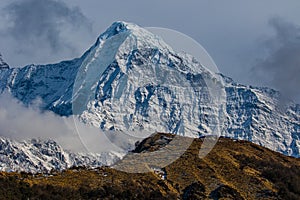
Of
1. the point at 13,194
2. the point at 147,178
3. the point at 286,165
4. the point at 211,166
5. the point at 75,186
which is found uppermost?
the point at 286,165

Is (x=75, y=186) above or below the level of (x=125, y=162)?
below

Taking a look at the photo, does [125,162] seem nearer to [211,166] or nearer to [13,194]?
[211,166]

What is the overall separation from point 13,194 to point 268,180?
24000 mm

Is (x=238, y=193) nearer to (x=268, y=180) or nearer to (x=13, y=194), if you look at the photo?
(x=268, y=180)

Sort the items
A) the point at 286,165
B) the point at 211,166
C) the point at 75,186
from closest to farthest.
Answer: the point at 75,186
the point at 211,166
the point at 286,165

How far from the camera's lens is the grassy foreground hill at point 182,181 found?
51344 mm

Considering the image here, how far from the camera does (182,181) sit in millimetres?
57688

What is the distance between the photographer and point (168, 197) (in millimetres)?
53062

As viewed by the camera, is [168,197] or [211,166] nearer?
[168,197]

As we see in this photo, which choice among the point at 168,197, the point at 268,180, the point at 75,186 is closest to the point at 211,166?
the point at 268,180

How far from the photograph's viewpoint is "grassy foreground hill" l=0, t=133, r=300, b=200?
A: 5134 centimetres

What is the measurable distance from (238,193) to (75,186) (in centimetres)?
1411

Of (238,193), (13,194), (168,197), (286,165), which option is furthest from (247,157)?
(13,194)

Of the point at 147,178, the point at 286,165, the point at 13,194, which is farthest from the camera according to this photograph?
the point at 286,165
